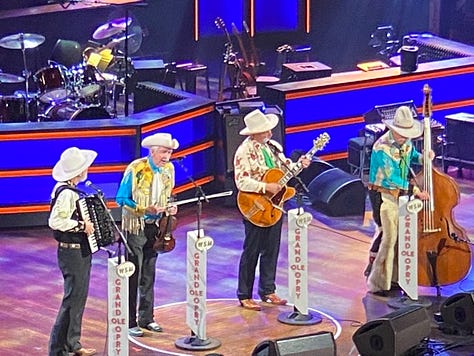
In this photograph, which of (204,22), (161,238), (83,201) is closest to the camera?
(83,201)

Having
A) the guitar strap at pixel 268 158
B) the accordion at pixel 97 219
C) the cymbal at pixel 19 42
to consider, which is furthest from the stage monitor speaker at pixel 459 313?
the cymbal at pixel 19 42

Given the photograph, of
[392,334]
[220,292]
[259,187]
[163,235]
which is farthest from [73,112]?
[392,334]

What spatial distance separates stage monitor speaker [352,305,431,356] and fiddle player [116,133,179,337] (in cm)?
195

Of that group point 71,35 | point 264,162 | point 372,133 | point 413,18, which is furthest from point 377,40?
point 264,162

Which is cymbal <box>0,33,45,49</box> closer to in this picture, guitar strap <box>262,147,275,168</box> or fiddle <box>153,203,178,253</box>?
guitar strap <box>262,147,275,168</box>

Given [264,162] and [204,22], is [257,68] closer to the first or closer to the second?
[204,22]

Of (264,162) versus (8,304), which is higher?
(264,162)

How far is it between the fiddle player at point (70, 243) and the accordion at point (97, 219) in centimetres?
5

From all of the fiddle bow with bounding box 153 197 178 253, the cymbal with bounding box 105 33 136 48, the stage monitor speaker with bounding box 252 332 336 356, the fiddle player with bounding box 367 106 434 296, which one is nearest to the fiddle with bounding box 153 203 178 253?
the fiddle bow with bounding box 153 197 178 253

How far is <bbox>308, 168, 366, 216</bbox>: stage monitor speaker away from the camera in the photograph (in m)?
15.0

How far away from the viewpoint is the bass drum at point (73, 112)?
15430mm

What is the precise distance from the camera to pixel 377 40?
861 inches

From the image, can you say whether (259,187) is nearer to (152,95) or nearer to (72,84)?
(152,95)

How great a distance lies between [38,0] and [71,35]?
0.73m
